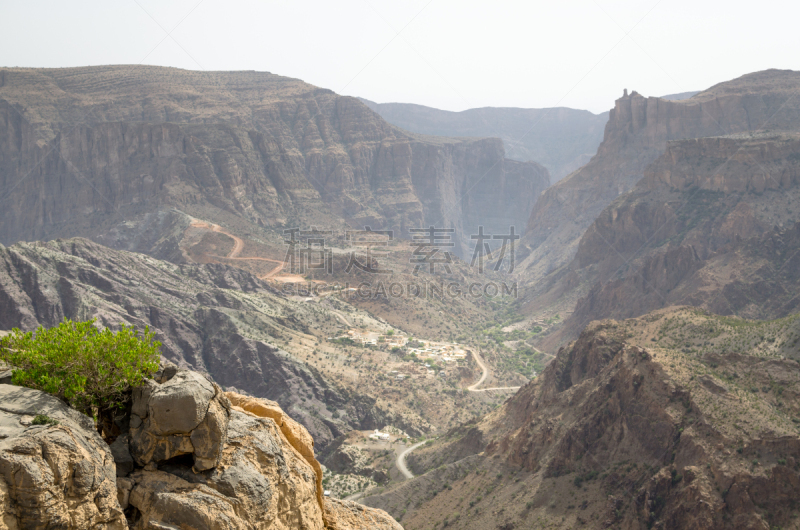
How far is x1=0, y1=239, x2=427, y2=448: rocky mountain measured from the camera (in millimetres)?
70250

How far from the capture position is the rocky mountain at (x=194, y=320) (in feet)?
230

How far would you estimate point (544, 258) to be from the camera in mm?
177000

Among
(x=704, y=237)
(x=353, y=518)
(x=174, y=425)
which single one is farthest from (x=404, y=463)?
(x=704, y=237)

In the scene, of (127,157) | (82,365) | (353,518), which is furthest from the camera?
(127,157)

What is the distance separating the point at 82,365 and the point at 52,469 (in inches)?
128

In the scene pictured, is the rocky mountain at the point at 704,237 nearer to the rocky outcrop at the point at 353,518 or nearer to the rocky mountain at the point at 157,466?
the rocky outcrop at the point at 353,518

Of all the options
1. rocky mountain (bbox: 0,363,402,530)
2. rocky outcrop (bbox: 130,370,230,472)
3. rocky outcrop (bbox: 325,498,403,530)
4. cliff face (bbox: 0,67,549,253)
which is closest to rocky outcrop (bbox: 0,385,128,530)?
rocky mountain (bbox: 0,363,402,530)

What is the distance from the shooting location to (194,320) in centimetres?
8225

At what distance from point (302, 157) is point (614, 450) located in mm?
158423

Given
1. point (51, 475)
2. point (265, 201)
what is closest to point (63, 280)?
point (51, 475)

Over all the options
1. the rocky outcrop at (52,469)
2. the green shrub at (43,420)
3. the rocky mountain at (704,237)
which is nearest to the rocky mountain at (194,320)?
the rocky mountain at (704,237)

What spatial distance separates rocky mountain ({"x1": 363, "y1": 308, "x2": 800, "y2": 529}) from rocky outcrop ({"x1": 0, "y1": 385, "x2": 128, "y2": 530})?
105ft

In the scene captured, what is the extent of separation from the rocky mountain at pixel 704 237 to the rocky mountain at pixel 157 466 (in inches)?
3224

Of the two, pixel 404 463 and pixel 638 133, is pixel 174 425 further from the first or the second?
pixel 638 133
